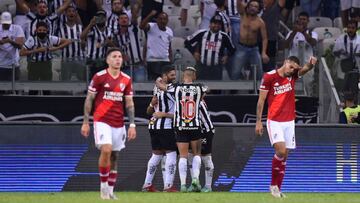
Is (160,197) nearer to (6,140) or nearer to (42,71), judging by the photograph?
(6,140)

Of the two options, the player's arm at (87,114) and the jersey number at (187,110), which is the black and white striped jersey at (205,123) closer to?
the jersey number at (187,110)

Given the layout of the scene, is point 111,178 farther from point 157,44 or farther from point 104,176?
point 157,44

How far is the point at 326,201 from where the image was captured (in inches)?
609

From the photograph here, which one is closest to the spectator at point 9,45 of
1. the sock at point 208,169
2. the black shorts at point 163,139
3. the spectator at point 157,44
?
the spectator at point 157,44

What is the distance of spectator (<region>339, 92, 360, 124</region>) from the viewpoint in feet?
69.7

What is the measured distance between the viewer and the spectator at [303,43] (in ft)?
73.2

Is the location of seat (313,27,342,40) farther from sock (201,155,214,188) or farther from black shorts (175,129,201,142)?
black shorts (175,129,201,142)

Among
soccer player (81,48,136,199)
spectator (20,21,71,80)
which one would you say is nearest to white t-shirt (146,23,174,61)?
spectator (20,21,71,80)

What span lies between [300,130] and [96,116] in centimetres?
542

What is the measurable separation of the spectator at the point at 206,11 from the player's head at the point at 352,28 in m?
3.04

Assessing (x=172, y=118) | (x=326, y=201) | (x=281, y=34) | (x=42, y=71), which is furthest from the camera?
(x=281, y=34)

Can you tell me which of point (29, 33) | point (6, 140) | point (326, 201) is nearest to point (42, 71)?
point (29, 33)

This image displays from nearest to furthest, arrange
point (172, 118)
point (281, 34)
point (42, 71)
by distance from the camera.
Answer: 1. point (172, 118)
2. point (42, 71)
3. point (281, 34)

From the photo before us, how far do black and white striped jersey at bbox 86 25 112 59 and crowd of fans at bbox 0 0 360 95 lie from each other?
21mm
